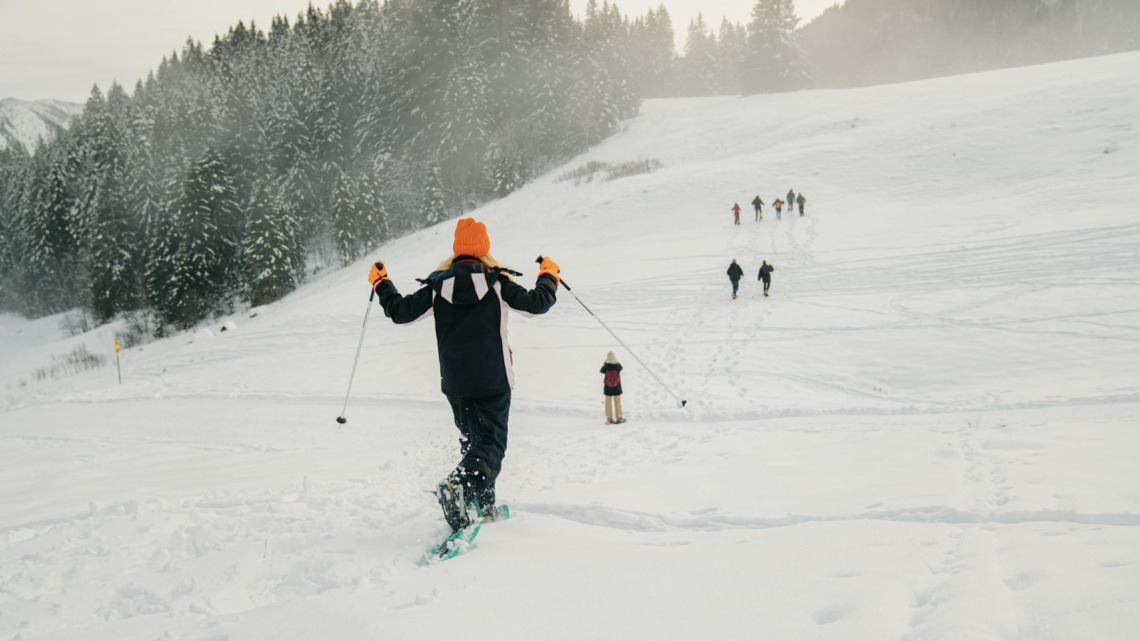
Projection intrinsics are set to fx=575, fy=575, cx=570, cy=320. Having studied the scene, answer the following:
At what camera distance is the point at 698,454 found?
7227mm

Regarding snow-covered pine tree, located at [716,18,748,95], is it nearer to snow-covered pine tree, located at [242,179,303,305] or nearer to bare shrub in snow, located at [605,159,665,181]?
bare shrub in snow, located at [605,159,665,181]

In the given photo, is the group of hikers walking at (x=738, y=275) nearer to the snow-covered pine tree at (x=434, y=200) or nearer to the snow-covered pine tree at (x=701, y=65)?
the snow-covered pine tree at (x=434, y=200)

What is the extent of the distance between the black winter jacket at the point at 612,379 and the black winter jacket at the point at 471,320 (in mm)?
5957

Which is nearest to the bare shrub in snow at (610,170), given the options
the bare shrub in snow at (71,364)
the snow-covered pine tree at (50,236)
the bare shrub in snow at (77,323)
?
the bare shrub in snow at (71,364)

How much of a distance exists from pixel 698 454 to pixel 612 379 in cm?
315

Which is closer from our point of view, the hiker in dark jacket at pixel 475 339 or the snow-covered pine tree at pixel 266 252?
the hiker in dark jacket at pixel 475 339

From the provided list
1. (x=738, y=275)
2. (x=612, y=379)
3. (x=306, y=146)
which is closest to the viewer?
(x=612, y=379)

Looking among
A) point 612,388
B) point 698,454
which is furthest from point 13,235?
point 698,454

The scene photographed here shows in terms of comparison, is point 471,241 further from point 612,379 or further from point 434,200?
point 434,200

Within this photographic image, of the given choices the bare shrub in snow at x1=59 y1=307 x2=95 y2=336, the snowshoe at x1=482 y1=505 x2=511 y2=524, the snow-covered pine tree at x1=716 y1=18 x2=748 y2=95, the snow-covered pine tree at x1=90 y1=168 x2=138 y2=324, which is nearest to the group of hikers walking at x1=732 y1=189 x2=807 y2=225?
the snowshoe at x1=482 y1=505 x2=511 y2=524

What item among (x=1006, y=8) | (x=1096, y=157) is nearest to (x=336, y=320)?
(x=1096, y=157)

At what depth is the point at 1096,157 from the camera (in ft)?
90.8

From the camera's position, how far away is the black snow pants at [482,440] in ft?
13.2

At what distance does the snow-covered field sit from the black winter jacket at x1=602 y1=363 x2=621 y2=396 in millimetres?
780
